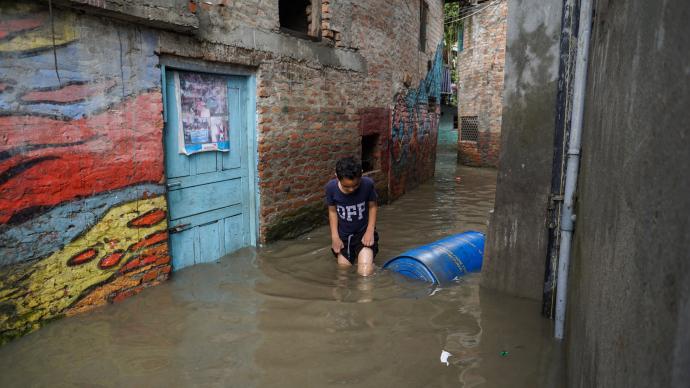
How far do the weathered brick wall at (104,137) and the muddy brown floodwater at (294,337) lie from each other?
0.35 m

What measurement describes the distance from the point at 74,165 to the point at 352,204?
2.46 meters

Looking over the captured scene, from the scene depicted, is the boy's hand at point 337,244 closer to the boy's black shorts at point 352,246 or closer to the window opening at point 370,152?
the boy's black shorts at point 352,246

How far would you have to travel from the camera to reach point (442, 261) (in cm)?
463

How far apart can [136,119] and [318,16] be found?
3.63m

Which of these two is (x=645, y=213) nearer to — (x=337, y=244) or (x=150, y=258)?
(x=337, y=244)

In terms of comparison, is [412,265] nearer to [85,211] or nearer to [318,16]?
[85,211]

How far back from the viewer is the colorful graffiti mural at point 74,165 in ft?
11.1

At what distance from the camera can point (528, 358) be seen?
10.4 ft

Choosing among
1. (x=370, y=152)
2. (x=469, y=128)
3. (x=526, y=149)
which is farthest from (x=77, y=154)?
(x=469, y=128)

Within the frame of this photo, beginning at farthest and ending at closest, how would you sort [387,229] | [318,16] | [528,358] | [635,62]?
[387,229] → [318,16] → [528,358] → [635,62]

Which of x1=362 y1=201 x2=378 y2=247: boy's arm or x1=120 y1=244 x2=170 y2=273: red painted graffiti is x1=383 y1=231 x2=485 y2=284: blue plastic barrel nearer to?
x1=362 y1=201 x2=378 y2=247: boy's arm

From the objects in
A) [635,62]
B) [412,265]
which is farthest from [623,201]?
[412,265]

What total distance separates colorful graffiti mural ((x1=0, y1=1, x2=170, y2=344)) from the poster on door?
17.9 inches

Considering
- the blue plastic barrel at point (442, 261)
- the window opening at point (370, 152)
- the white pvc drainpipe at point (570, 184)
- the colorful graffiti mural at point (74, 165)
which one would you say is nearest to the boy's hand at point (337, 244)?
the blue plastic barrel at point (442, 261)
